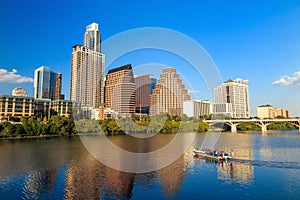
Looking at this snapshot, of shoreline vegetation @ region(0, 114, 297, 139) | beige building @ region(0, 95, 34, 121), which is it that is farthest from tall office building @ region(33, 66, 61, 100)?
shoreline vegetation @ region(0, 114, 297, 139)

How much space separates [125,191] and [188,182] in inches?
147

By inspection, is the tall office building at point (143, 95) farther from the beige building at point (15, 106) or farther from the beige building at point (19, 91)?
the beige building at point (19, 91)

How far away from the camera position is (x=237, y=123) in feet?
202

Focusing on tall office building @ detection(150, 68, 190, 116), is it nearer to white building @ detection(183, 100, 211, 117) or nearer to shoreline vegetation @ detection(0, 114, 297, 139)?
white building @ detection(183, 100, 211, 117)

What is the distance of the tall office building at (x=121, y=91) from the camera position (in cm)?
5703

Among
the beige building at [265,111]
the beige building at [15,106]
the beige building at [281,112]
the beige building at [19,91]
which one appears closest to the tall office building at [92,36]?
the beige building at [19,91]

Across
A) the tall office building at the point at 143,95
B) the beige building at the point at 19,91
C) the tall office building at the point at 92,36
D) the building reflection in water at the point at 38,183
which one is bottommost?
the building reflection in water at the point at 38,183

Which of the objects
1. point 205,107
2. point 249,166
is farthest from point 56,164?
point 205,107

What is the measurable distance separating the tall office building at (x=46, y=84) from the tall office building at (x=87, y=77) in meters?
38.0

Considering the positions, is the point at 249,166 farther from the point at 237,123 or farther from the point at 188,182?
the point at 237,123

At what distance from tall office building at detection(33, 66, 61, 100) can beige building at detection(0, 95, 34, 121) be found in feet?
214

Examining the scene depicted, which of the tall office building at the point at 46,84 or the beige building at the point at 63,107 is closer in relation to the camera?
the beige building at the point at 63,107

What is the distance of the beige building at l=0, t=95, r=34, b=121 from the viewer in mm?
56594

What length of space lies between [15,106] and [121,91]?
26.0 meters
